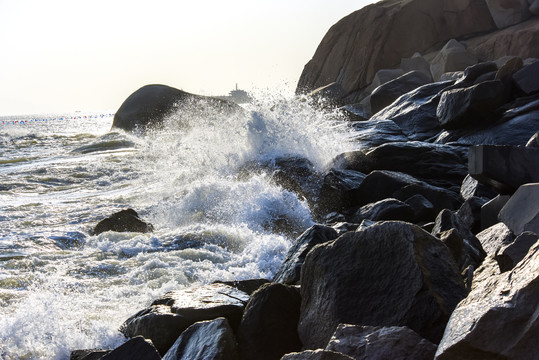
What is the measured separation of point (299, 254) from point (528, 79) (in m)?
6.02

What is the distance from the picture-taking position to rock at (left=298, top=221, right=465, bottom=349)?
2395 mm

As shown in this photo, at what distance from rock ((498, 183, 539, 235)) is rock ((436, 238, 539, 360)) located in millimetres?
1263

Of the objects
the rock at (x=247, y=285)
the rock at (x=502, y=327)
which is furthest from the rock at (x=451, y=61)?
the rock at (x=502, y=327)

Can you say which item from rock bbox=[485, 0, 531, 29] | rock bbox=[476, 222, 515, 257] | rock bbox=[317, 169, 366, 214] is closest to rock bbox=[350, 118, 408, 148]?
rock bbox=[317, 169, 366, 214]

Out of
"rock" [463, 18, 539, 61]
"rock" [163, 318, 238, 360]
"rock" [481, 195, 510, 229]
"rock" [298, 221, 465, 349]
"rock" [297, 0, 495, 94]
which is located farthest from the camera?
"rock" [297, 0, 495, 94]

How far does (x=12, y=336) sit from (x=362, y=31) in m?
24.5

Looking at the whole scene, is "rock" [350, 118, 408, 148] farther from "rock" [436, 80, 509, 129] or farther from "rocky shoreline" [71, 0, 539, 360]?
"rock" [436, 80, 509, 129]

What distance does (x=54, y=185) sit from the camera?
12312 mm

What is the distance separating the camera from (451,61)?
20094mm

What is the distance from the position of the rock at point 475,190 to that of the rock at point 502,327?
3.99m

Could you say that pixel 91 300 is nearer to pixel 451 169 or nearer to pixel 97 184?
pixel 451 169

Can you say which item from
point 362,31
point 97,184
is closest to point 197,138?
point 97,184

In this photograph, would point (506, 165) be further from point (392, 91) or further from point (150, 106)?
point (150, 106)

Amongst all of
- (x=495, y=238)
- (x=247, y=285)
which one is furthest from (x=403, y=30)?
(x=247, y=285)
